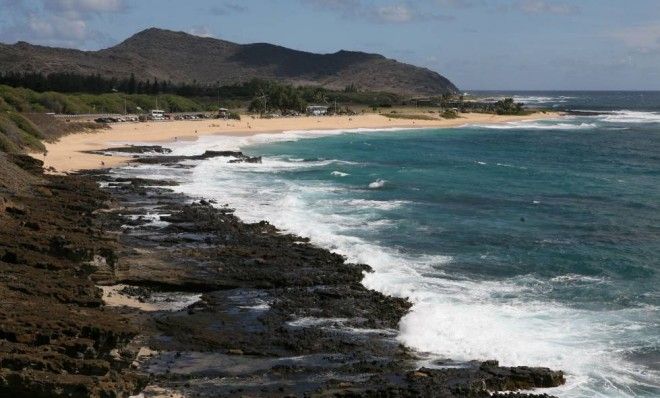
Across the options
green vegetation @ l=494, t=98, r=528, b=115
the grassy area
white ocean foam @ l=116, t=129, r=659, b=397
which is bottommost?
white ocean foam @ l=116, t=129, r=659, b=397

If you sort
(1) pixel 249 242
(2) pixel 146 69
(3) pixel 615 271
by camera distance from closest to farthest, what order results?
1. (3) pixel 615 271
2. (1) pixel 249 242
3. (2) pixel 146 69

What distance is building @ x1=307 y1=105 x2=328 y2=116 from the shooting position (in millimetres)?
119062

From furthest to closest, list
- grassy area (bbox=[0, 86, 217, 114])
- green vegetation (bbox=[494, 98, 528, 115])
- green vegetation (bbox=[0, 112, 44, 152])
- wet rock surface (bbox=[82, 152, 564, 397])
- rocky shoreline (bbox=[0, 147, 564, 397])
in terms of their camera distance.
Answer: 1. green vegetation (bbox=[494, 98, 528, 115])
2. grassy area (bbox=[0, 86, 217, 114])
3. green vegetation (bbox=[0, 112, 44, 152])
4. wet rock surface (bbox=[82, 152, 564, 397])
5. rocky shoreline (bbox=[0, 147, 564, 397])

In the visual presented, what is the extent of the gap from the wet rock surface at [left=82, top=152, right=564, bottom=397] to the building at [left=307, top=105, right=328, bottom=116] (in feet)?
296

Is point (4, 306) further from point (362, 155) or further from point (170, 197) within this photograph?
point (362, 155)

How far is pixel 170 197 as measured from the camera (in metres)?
37.0

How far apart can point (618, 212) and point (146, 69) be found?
169 m

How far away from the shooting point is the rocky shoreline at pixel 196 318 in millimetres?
14070

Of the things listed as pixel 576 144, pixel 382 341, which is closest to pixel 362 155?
pixel 576 144

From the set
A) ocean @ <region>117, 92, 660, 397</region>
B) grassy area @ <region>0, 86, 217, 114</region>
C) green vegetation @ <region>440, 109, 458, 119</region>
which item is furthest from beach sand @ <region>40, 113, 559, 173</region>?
grassy area @ <region>0, 86, 217, 114</region>

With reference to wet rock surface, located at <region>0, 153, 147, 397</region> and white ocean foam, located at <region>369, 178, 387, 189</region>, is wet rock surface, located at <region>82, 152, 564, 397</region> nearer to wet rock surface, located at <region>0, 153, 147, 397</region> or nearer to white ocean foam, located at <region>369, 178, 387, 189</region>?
wet rock surface, located at <region>0, 153, 147, 397</region>

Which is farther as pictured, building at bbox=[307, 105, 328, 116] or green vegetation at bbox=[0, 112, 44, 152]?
building at bbox=[307, 105, 328, 116]

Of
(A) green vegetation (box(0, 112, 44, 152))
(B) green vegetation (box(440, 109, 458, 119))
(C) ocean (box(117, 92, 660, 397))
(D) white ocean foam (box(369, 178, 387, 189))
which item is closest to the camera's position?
(C) ocean (box(117, 92, 660, 397))

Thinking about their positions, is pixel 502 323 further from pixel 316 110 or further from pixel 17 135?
pixel 316 110
